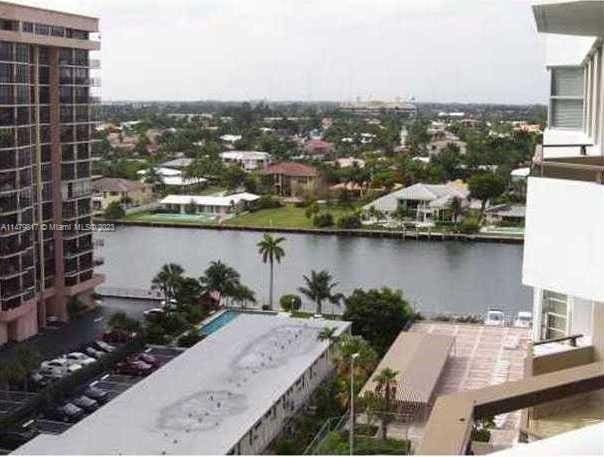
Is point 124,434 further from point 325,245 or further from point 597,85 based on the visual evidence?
point 325,245

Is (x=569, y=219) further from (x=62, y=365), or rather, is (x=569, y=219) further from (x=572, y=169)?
→ (x=62, y=365)

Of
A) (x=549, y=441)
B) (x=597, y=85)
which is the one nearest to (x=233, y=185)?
(x=597, y=85)

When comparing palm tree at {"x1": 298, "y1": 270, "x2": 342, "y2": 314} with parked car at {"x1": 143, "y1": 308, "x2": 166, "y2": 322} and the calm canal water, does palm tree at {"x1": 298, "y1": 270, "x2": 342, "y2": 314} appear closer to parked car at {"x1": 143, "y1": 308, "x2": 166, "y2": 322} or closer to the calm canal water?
the calm canal water

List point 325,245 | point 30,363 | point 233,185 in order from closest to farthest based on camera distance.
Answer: point 30,363 < point 325,245 < point 233,185

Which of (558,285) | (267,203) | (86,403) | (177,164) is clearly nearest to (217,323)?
(86,403)

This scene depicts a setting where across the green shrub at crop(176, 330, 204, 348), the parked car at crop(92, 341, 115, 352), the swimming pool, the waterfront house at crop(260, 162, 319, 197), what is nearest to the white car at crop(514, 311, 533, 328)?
the swimming pool

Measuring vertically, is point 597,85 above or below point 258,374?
above

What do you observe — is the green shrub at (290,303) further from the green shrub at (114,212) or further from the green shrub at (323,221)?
the green shrub at (114,212)

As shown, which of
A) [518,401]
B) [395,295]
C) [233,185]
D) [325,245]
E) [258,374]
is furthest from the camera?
[233,185]
